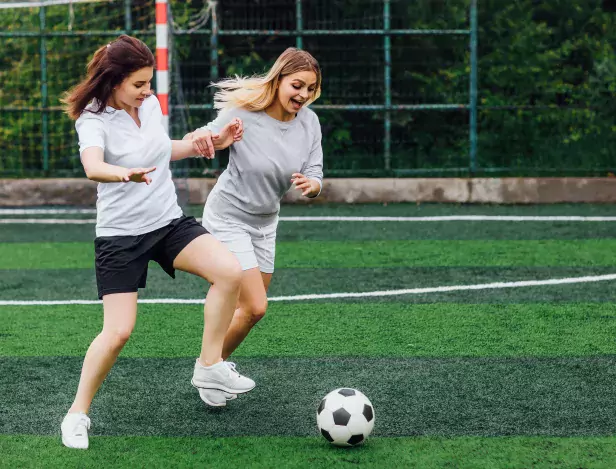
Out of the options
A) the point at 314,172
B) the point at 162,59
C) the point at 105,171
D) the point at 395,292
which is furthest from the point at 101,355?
the point at 162,59

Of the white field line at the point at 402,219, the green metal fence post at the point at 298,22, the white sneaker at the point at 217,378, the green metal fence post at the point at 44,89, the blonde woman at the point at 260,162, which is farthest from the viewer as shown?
the green metal fence post at the point at 44,89

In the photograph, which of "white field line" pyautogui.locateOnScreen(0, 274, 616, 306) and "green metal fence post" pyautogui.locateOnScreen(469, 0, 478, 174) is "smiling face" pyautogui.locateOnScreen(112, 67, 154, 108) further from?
"green metal fence post" pyautogui.locateOnScreen(469, 0, 478, 174)

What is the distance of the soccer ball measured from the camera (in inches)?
169

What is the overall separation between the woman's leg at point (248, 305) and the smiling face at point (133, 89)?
3.48 feet

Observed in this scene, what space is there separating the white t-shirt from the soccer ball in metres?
1.05

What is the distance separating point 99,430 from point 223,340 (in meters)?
0.73

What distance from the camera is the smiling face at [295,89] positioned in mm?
5094

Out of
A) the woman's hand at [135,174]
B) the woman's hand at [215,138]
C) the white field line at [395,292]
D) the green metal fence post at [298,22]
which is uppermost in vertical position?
the green metal fence post at [298,22]

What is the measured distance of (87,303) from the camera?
7.30 m

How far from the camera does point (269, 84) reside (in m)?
5.19

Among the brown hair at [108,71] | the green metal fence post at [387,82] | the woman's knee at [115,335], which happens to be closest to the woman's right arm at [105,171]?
the brown hair at [108,71]

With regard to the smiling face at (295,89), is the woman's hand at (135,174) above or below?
below

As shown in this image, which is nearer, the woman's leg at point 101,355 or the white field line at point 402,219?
the woman's leg at point 101,355

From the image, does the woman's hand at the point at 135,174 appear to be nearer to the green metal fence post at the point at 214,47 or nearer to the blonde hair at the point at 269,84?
the blonde hair at the point at 269,84
